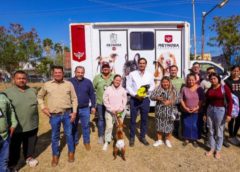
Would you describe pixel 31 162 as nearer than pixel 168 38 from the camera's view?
Yes

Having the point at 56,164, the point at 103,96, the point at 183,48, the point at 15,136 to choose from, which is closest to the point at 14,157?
the point at 15,136

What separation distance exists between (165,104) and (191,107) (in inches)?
21.8

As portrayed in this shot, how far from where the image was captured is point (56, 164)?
412cm

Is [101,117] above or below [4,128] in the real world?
below

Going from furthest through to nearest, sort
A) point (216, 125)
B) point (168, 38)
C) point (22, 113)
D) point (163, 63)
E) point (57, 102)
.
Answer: point (163, 63) → point (168, 38) → point (216, 125) → point (57, 102) → point (22, 113)

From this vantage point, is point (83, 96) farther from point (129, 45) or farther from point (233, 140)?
point (233, 140)

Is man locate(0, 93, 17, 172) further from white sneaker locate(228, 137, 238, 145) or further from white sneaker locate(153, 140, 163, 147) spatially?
white sneaker locate(228, 137, 238, 145)

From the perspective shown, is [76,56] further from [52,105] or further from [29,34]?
[29,34]

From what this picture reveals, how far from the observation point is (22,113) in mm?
3691

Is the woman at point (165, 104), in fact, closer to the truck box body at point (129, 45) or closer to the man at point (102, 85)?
the man at point (102, 85)

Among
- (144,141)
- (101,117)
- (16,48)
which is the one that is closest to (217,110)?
(144,141)

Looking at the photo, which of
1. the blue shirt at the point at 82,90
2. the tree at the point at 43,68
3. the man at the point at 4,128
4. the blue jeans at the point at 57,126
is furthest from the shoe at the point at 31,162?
the tree at the point at 43,68

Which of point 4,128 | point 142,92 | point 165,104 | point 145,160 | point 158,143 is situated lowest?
point 145,160

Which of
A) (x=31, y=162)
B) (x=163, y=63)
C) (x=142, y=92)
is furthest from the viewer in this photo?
(x=163, y=63)
